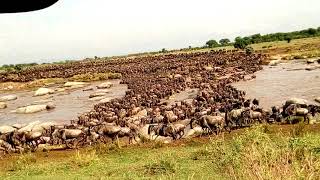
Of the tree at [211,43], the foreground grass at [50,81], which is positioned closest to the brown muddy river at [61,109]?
the foreground grass at [50,81]

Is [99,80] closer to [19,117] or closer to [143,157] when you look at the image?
[19,117]

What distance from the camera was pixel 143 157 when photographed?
16828 millimetres

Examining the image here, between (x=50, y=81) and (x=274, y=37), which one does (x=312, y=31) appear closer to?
(x=274, y=37)

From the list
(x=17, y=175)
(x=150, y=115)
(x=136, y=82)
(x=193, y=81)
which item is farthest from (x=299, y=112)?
(x=136, y=82)

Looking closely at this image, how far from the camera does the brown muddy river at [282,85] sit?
3216cm

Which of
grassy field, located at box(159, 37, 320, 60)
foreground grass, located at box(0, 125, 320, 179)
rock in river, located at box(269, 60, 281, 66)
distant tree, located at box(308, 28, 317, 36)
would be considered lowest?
rock in river, located at box(269, 60, 281, 66)

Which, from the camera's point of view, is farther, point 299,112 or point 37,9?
point 299,112

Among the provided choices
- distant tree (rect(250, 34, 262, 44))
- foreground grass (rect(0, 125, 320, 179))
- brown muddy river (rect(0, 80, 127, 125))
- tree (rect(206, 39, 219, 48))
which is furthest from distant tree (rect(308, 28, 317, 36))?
foreground grass (rect(0, 125, 320, 179))

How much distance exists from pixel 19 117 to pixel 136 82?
18.6 metres

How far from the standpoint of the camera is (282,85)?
38906 mm

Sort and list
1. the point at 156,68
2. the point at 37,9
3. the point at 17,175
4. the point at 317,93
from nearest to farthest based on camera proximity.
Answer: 1. the point at 37,9
2. the point at 17,175
3. the point at 317,93
4. the point at 156,68

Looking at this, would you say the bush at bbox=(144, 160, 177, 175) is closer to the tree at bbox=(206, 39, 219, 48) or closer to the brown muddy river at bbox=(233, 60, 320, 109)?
the brown muddy river at bbox=(233, 60, 320, 109)

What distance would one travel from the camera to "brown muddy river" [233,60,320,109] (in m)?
32.2

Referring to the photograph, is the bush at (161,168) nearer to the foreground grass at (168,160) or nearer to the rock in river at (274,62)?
the foreground grass at (168,160)
